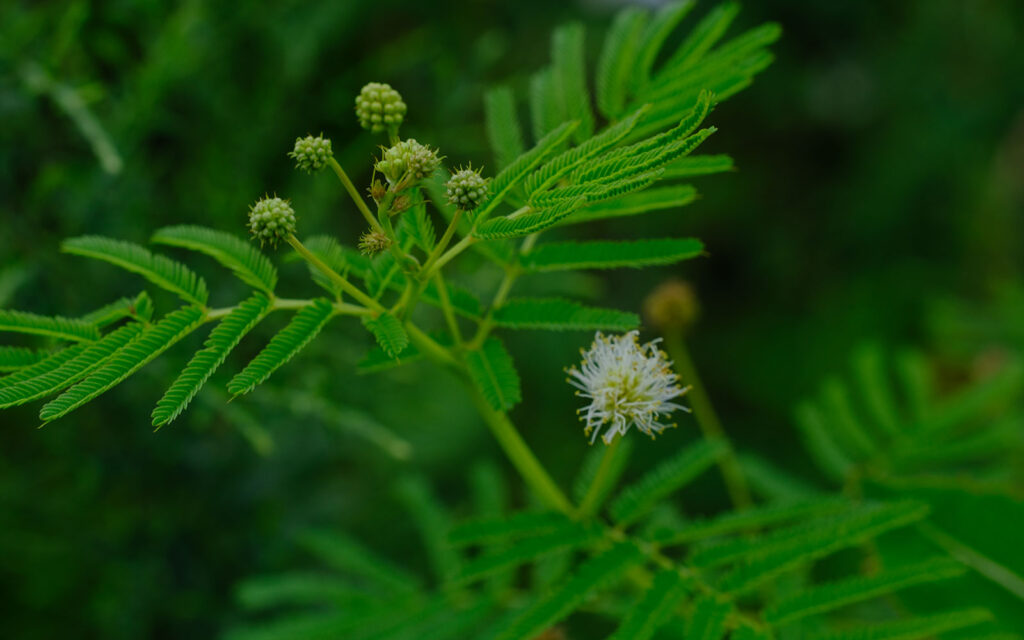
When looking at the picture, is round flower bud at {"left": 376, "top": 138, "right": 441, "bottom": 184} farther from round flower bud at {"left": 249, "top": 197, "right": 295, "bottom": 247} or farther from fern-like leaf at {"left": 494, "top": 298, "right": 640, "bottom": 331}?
fern-like leaf at {"left": 494, "top": 298, "right": 640, "bottom": 331}

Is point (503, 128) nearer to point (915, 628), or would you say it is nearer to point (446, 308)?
point (446, 308)

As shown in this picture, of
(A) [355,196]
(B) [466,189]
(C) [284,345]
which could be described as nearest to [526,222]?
(B) [466,189]

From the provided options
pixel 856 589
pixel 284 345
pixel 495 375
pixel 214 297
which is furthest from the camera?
pixel 214 297

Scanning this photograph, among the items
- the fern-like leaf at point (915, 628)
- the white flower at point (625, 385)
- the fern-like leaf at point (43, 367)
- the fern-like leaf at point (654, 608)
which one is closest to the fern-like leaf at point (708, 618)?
the fern-like leaf at point (654, 608)

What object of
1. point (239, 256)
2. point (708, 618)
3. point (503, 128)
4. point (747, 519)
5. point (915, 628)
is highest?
point (503, 128)

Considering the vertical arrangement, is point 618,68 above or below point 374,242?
above

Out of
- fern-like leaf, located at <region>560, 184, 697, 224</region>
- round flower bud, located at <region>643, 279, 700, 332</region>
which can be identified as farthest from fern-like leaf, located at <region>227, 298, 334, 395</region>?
round flower bud, located at <region>643, 279, 700, 332</region>
